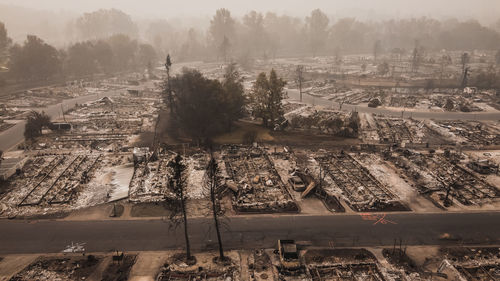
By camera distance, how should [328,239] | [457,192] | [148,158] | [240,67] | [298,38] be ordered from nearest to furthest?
[328,239]
[457,192]
[148,158]
[240,67]
[298,38]

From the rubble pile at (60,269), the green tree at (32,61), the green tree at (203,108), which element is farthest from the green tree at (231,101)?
the green tree at (32,61)

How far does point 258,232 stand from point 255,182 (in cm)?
703

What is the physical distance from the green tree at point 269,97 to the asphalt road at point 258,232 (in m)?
20.1

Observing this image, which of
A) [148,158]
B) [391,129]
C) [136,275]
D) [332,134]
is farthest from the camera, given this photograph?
[391,129]

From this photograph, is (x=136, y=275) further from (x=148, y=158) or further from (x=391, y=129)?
(x=391, y=129)

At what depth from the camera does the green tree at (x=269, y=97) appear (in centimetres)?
4131

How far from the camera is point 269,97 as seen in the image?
41656mm

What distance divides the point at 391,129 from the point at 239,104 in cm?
2057

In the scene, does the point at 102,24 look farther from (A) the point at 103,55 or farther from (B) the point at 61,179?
(B) the point at 61,179

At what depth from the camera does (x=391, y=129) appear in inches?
1730

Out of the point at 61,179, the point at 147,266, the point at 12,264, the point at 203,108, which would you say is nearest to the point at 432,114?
the point at 203,108

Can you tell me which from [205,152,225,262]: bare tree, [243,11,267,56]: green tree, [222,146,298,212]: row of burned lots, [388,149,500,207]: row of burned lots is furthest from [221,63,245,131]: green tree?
[243,11,267,56]: green tree

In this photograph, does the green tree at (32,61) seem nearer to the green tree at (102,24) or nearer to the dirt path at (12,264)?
the dirt path at (12,264)

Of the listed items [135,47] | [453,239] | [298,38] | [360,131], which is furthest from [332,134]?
[298,38]
